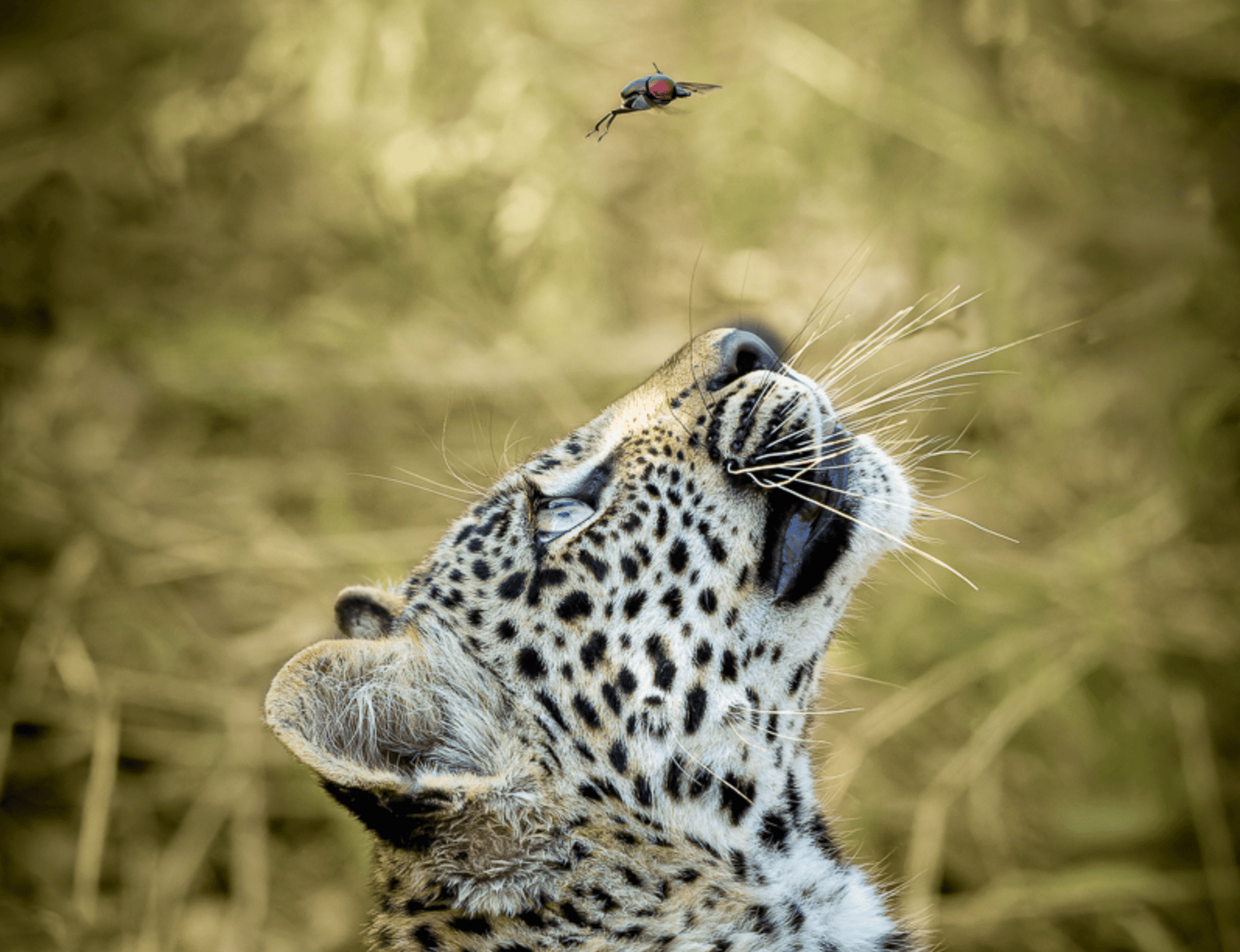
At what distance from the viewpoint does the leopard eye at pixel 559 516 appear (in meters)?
2.46

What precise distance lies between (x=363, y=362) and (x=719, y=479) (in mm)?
4349

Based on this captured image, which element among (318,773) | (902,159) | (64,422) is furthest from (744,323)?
(64,422)

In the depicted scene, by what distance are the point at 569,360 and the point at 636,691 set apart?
420 cm

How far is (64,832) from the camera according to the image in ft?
18.7

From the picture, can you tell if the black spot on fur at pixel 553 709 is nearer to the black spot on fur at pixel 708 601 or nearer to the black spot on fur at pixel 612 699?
the black spot on fur at pixel 612 699

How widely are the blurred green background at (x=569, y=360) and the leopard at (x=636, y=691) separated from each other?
9.09ft

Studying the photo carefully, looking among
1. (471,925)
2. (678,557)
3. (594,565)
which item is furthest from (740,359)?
(471,925)

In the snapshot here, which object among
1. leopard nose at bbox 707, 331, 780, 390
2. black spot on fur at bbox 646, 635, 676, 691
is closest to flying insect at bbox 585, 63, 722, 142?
leopard nose at bbox 707, 331, 780, 390

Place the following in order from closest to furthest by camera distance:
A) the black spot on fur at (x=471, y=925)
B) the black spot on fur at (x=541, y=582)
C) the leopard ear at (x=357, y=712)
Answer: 1. the leopard ear at (x=357, y=712)
2. the black spot on fur at (x=471, y=925)
3. the black spot on fur at (x=541, y=582)

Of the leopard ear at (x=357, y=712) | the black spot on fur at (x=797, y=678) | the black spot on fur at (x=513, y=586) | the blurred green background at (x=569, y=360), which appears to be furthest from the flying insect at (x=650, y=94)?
the blurred green background at (x=569, y=360)

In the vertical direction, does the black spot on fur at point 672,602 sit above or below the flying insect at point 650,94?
below

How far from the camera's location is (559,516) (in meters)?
2.50

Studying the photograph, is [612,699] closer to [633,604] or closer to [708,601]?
[633,604]

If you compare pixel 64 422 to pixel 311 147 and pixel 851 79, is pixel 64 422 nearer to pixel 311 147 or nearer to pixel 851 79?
pixel 311 147
